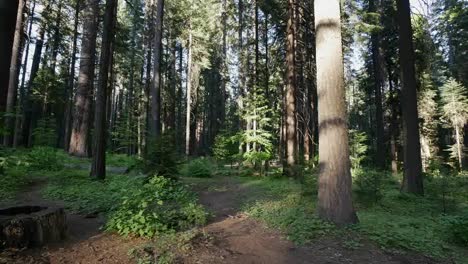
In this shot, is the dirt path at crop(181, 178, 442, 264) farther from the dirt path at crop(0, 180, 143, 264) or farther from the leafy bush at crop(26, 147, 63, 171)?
the leafy bush at crop(26, 147, 63, 171)

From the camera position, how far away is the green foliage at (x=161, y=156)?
9930 mm

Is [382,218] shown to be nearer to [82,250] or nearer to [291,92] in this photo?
[82,250]

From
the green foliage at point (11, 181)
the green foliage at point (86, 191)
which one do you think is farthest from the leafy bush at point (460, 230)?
the green foliage at point (11, 181)

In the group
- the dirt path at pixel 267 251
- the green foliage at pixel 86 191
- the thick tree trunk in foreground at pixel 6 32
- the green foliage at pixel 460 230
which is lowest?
the dirt path at pixel 267 251

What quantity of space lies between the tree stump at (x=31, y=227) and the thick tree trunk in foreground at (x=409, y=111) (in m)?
10.1

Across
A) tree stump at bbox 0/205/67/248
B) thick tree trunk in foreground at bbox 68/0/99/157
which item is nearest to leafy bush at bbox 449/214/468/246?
tree stump at bbox 0/205/67/248

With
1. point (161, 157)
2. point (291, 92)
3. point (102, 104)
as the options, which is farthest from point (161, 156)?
point (291, 92)

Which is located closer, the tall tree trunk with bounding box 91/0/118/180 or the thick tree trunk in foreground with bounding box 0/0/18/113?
the thick tree trunk in foreground with bounding box 0/0/18/113

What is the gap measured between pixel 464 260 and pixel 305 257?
2667mm

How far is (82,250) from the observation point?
5.05 m

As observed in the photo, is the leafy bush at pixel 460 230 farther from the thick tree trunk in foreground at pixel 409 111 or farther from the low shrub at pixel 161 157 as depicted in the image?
the low shrub at pixel 161 157

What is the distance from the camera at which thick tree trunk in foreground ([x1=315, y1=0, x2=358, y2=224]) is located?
6.50 meters

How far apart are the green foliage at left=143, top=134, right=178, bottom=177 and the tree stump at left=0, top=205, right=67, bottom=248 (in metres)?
4.41

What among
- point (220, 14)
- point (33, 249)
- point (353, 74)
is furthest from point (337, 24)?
point (353, 74)
